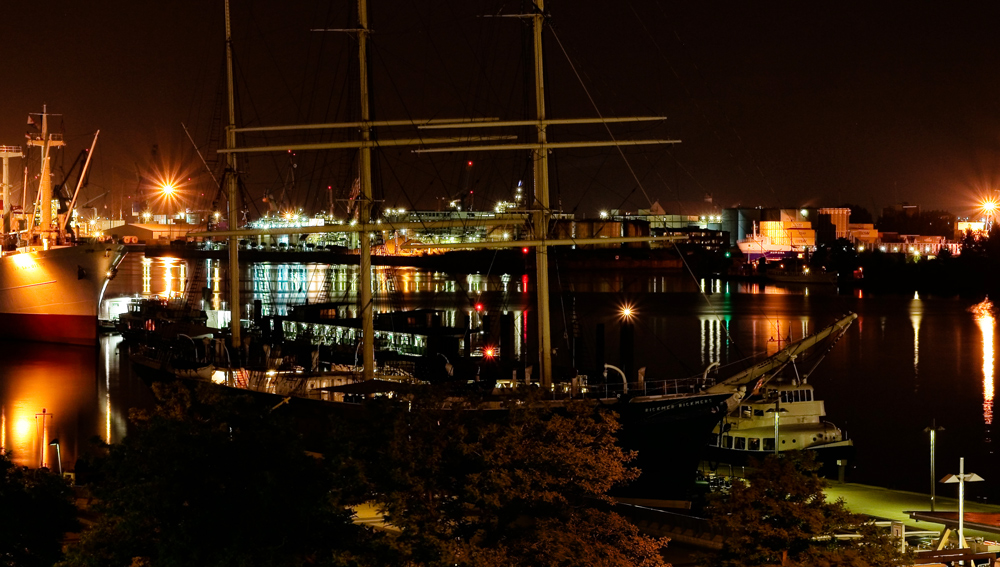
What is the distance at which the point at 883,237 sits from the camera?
179m

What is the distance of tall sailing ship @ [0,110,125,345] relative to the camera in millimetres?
51562

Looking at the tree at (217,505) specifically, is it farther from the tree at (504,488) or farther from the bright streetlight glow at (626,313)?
the bright streetlight glow at (626,313)

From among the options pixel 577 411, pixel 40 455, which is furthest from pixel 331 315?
pixel 577 411

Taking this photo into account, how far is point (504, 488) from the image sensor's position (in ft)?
44.2

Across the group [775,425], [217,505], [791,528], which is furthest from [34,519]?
[775,425]

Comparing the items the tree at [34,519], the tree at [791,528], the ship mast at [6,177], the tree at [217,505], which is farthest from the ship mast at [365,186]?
the ship mast at [6,177]

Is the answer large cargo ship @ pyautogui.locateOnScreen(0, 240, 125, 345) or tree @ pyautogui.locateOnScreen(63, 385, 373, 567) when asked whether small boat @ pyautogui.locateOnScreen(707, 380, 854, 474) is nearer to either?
tree @ pyautogui.locateOnScreen(63, 385, 373, 567)

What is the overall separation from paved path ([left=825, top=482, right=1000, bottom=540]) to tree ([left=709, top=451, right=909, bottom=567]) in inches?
301

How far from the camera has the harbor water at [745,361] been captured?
3158 cm

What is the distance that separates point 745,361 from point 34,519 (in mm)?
43783

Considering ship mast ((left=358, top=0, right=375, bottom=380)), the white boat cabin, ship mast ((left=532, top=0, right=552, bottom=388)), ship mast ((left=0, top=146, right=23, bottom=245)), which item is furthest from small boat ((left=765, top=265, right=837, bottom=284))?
ship mast ((left=532, top=0, right=552, bottom=388))

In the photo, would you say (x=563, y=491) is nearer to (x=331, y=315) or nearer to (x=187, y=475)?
(x=187, y=475)

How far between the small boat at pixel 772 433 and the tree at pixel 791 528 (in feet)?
47.6

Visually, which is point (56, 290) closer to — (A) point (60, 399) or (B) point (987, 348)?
(A) point (60, 399)
